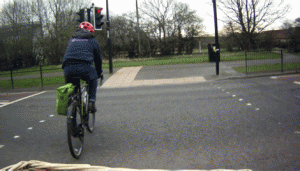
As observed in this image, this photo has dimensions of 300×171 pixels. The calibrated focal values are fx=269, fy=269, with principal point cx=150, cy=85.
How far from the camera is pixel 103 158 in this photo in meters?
3.54

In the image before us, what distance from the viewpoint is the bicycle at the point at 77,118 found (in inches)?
133

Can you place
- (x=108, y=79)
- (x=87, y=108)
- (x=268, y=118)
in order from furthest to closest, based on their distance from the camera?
1. (x=108, y=79)
2. (x=268, y=118)
3. (x=87, y=108)

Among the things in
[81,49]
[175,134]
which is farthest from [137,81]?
[81,49]

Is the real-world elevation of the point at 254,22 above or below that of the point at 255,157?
above

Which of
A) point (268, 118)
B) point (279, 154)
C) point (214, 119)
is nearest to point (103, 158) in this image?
point (279, 154)

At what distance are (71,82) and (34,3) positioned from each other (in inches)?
1245

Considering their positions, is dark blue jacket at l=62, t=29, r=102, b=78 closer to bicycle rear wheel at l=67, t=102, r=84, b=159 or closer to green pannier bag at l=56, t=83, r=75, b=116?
green pannier bag at l=56, t=83, r=75, b=116

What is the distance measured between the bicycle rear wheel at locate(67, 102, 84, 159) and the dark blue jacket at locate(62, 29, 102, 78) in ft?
2.26

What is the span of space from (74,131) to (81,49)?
1.22 meters

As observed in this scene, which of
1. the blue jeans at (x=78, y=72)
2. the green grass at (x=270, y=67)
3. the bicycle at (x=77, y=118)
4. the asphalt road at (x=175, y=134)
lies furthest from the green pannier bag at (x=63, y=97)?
the green grass at (x=270, y=67)

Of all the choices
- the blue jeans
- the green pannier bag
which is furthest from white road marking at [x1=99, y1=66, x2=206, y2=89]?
the green pannier bag

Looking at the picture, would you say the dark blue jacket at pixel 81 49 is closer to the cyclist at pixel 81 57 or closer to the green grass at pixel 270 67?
the cyclist at pixel 81 57

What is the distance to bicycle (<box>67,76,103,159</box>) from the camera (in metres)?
3.38

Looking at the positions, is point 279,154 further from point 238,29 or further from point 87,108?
point 238,29
